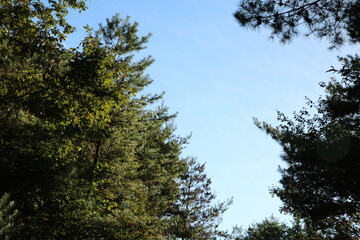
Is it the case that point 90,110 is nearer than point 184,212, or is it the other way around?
point 90,110

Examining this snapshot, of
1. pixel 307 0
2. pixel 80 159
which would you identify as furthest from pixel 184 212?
pixel 307 0

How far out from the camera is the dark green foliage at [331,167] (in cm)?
878

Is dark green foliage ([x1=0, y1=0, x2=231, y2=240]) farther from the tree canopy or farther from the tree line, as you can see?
the tree canopy

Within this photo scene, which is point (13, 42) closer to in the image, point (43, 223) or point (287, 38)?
point (43, 223)

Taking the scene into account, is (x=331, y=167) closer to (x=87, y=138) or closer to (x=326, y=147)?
(x=326, y=147)

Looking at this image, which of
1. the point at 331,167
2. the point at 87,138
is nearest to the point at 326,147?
the point at 331,167

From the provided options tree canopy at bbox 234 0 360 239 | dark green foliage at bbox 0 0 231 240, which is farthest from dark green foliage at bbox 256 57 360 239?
dark green foliage at bbox 0 0 231 240

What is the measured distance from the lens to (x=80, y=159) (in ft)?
37.4

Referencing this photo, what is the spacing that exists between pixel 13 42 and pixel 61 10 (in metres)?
2.39

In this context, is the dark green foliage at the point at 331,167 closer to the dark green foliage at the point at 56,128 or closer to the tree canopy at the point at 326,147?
the tree canopy at the point at 326,147

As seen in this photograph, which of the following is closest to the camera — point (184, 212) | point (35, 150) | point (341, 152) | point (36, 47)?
point (341, 152)

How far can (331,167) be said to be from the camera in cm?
826

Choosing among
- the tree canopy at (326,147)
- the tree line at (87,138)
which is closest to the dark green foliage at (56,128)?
the tree line at (87,138)

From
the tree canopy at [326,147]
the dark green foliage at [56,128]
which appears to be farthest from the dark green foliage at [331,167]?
the dark green foliage at [56,128]
